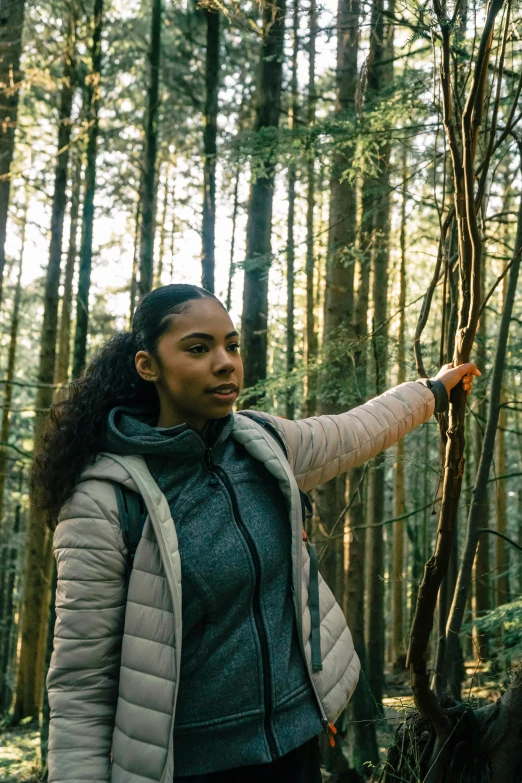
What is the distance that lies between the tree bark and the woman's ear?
6.62m

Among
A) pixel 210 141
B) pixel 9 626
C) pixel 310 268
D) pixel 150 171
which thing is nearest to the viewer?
pixel 310 268

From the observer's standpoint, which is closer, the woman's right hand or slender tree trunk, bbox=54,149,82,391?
the woman's right hand

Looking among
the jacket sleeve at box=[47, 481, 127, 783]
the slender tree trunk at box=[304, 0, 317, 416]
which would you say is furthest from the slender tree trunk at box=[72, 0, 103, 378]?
the jacket sleeve at box=[47, 481, 127, 783]

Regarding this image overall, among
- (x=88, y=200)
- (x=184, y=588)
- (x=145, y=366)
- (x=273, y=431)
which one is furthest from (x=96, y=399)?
(x=88, y=200)

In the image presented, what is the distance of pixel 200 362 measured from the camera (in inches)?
77.6

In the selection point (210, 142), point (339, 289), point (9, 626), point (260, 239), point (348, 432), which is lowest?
point (9, 626)

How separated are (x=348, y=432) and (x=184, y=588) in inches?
29.2

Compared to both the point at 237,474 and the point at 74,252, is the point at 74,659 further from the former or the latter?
the point at 74,252

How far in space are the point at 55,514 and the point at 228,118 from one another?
1363 centimetres

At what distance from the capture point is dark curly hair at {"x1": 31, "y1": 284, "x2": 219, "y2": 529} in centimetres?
192

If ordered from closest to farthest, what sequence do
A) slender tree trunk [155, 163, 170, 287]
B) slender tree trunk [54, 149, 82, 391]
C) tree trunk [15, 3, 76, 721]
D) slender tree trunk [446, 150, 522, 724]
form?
slender tree trunk [446, 150, 522, 724]
tree trunk [15, 3, 76, 721]
slender tree trunk [54, 149, 82, 391]
slender tree trunk [155, 163, 170, 287]

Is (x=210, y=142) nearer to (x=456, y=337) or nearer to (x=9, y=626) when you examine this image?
(x=456, y=337)

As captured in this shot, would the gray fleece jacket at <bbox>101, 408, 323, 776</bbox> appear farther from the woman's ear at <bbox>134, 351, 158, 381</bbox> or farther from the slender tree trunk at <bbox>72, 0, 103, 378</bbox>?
the slender tree trunk at <bbox>72, 0, 103, 378</bbox>

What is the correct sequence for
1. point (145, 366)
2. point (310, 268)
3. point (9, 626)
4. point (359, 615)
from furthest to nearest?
1. point (9, 626)
2. point (359, 615)
3. point (310, 268)
4. point (145, 366)
